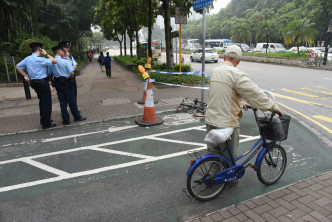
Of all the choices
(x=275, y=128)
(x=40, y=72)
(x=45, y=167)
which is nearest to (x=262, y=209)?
(x=275, y=128)

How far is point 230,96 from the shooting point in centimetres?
303

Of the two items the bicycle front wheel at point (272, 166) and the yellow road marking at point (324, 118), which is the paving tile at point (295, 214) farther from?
the yellow road marking at point (324, 118)

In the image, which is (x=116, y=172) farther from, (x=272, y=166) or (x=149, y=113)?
(x=149, y=113)

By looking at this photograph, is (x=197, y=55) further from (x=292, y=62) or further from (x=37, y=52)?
(x=37, y=52)

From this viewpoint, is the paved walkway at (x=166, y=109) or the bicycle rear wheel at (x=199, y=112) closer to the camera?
the paved walkway at (x=166, y=109)

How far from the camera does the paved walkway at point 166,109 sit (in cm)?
297

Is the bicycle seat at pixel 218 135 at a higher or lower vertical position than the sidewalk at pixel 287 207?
higher

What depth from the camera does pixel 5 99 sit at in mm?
10031

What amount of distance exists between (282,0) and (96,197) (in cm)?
6862

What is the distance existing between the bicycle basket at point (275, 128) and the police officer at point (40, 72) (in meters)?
4.89

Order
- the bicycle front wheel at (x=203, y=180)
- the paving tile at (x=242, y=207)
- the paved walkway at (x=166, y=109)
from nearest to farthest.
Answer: the paved walkway at (x=166, y=109), the paving tile at (x=242, y=207), the bicycle front wheel at (x=203, y=180)

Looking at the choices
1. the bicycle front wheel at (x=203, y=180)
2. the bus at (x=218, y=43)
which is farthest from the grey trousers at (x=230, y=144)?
the bus at (x=218, y=43)

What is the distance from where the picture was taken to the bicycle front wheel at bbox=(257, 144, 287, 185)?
3539mm

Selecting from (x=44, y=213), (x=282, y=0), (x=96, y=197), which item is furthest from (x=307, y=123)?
(x=282, y=0)
